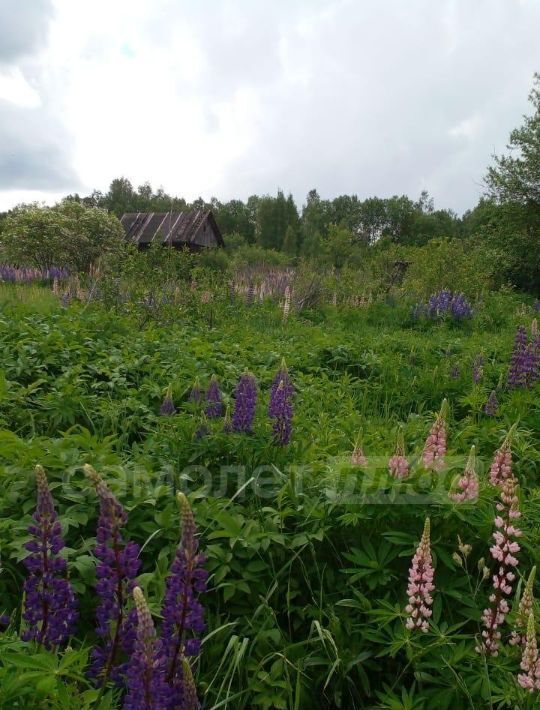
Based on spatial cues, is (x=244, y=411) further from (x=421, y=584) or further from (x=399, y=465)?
(x=421, y=584)

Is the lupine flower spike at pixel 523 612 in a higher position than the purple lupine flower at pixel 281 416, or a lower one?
lower

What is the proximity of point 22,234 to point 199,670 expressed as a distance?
62.7ft

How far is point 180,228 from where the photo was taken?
107ft

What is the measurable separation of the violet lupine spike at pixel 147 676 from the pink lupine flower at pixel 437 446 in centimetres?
165

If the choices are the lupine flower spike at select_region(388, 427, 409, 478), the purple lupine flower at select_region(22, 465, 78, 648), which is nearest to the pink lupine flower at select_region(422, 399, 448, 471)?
the lupine flower spike at select_region(388, 427, 409, 478)

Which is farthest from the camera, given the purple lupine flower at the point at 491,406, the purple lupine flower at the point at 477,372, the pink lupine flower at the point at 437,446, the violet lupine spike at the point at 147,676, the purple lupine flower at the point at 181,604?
the purple lupine flower at the point at 477,372

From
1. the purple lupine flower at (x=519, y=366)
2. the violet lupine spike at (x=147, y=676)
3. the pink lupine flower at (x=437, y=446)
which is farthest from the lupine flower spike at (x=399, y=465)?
the purple lupine flower at (x=519, y=366)

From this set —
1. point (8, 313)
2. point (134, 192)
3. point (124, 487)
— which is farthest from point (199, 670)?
point (134, 192)

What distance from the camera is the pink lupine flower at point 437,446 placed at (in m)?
2.52

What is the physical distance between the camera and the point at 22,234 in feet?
59.8

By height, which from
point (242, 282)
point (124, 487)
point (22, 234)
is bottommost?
point (124, 487)

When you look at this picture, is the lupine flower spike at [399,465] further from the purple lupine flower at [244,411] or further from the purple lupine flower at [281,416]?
the purple lupine flower at [244,411]

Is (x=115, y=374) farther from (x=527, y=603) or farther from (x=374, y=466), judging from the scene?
(x=527, y=603)

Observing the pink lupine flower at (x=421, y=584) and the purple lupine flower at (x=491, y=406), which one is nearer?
the pink lupine flower at (x=421, y=584)
